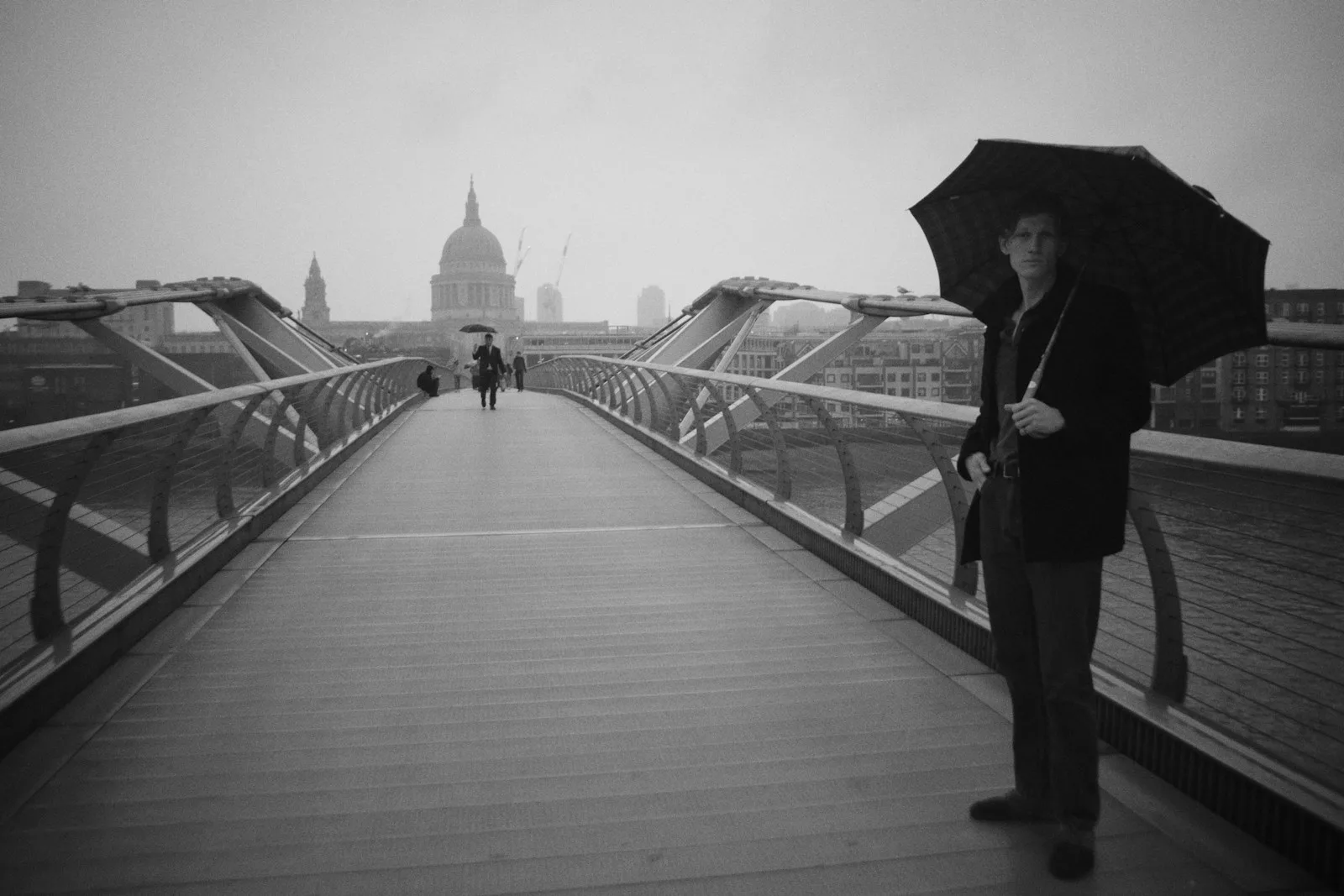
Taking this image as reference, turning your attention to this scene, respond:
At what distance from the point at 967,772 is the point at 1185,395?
3405mm

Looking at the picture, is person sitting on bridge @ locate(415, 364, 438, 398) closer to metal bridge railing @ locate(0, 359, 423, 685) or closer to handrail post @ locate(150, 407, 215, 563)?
metal bridge railing @ locate(0, 359, 423, 685)

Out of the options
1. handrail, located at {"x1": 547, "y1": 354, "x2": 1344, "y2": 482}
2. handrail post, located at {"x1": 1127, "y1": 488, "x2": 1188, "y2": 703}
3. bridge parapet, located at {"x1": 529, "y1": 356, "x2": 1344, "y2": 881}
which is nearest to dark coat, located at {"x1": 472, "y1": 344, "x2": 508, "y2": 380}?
bridge parapet, located at {"x1": 529, "y1": 356, "x2": 1344, "y2": 881}

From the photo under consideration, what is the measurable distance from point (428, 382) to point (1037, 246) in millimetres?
31324

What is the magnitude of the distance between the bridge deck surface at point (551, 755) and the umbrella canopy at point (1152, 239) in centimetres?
122

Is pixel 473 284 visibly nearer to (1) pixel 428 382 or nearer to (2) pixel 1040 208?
(1) pixel 428 382

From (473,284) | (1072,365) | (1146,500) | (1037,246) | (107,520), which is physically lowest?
(107,520)

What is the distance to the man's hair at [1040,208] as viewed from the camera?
258 cm

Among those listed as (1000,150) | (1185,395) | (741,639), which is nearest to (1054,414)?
(1000,150)

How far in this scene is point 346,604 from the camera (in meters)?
5.58

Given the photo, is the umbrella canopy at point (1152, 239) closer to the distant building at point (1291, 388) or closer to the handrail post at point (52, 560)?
the distant building at point (1291, 388)

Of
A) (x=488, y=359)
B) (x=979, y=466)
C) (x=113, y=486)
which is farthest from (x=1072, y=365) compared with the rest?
(x=488, y=359)

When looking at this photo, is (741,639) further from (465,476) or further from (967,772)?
(465,476)

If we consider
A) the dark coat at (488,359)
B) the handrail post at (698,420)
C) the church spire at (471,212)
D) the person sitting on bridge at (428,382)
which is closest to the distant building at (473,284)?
the church spire at (471,212)

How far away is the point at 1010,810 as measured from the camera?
9.67 ft
